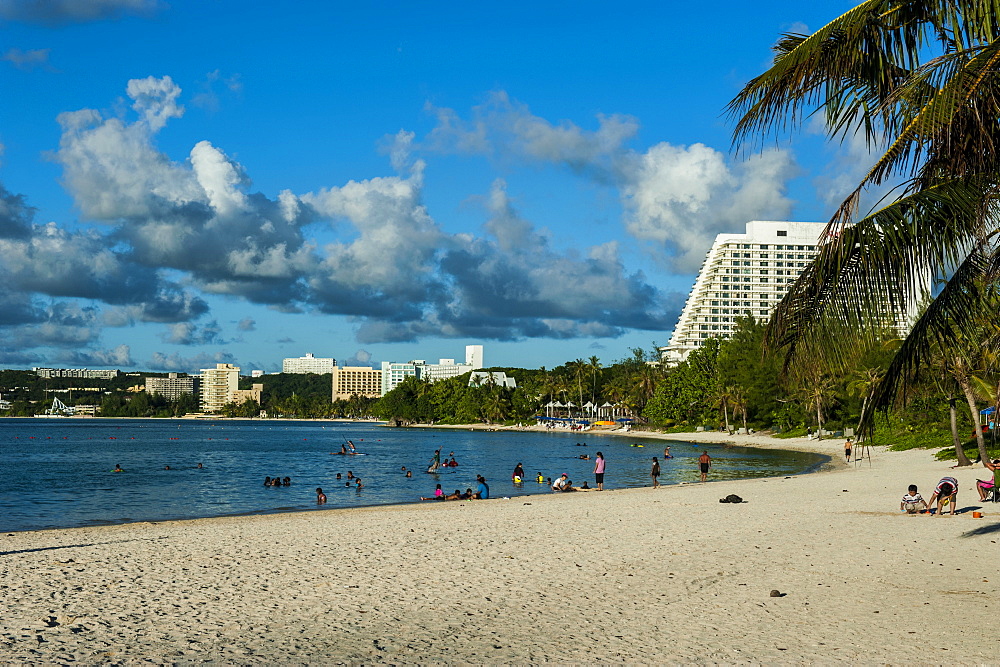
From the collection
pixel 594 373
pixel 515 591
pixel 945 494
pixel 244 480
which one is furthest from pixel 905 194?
pixel 594 373

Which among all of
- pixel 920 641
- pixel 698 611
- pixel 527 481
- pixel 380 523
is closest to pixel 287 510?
pixel 380 523

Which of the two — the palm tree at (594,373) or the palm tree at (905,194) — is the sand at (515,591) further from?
the palm tree at (594,373)

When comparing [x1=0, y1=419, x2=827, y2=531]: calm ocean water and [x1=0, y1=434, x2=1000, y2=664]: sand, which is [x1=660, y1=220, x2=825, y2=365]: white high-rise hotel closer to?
[x1=0, y1=419, x2=827, y2=531]: calm ocean water

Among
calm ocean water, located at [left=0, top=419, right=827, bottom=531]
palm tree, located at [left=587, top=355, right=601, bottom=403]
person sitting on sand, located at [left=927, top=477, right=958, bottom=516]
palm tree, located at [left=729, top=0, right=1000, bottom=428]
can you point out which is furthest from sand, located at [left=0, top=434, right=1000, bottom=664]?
palm tree, located at [left=587, top=355, right=601, bottom=403]

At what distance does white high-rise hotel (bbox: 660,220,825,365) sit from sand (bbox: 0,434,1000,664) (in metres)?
165

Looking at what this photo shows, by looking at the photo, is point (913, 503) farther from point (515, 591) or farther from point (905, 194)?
point (905, 194)

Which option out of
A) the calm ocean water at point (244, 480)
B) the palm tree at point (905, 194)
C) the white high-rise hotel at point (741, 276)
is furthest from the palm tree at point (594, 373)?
the palm tree at point (905, 194)

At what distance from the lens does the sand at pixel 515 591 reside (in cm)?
871

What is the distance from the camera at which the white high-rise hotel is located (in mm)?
181125

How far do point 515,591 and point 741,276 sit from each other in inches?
7092

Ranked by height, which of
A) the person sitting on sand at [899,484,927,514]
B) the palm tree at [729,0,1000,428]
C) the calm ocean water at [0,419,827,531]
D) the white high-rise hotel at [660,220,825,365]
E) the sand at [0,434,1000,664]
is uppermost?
the white high-rise hotel at [660,220,825,365]

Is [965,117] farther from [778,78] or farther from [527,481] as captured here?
[527,481]

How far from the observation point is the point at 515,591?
11.8 metres

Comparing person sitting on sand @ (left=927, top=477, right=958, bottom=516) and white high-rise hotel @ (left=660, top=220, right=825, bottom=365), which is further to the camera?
white high-rise hotel @ (left=660, top=220, right=825, bottom=365)
